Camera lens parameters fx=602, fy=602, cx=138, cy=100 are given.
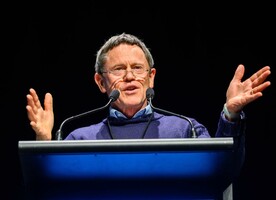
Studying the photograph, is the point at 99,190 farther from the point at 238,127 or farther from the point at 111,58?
the point at 111,58

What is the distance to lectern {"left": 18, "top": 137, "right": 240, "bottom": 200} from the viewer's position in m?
1.15

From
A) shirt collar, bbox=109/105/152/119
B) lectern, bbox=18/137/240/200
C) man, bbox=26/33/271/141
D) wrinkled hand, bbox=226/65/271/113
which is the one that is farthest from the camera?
shirt collar, bbox=109/105/152/119

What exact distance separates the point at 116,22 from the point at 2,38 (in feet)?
1.96

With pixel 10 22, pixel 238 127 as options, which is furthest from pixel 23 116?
pixel 238 127

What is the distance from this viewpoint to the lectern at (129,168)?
115cm

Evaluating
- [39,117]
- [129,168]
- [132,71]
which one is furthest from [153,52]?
[129,168]

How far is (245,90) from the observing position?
161 cm

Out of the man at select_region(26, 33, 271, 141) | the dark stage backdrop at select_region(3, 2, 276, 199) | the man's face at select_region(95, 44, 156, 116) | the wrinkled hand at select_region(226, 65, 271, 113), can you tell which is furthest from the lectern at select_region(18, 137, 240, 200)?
the dark stage backdrop at select_region(3, 2, 276, 199)

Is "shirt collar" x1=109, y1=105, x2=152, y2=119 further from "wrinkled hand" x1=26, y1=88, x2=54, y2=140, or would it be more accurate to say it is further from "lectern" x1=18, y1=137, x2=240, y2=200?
"lectern" x1=18, y1=137, x2=240, y2=200

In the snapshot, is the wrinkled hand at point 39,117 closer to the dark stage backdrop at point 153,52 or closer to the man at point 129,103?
the man at point 129,103

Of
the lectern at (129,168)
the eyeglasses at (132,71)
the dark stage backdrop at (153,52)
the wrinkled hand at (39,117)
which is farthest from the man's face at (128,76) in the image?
the lectern at (129,168)

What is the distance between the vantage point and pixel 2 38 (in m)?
3.13

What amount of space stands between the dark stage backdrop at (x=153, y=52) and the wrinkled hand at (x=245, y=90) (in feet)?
4.64

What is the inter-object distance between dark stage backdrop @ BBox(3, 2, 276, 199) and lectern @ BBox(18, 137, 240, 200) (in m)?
1.82
